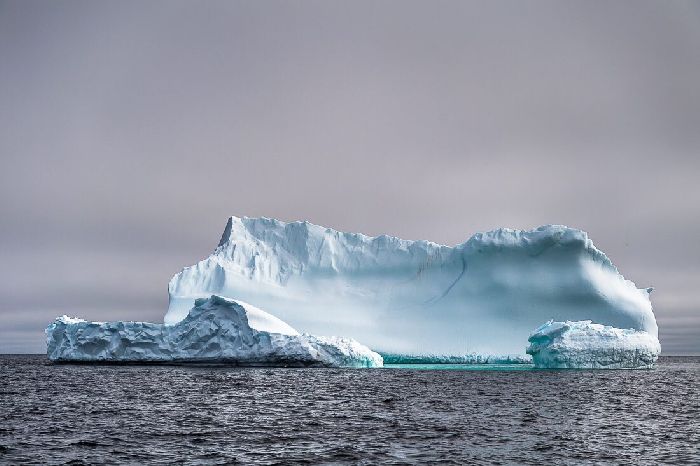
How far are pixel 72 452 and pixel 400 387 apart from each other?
1632 centimetres

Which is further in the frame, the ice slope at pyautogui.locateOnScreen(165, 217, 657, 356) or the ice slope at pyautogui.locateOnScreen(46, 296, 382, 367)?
the ice slope at pyautogui.locateOnScreen(165, 217, 657, 356)

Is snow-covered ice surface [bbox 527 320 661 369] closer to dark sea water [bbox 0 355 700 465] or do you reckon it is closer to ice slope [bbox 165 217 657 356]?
ice slope [bbox 165 217 657 356]

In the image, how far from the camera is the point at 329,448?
42.4 feet

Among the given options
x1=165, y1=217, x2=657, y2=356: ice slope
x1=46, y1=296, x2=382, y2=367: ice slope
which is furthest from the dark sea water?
x1=165, y1=217, x2=657, y2=356: ice slope

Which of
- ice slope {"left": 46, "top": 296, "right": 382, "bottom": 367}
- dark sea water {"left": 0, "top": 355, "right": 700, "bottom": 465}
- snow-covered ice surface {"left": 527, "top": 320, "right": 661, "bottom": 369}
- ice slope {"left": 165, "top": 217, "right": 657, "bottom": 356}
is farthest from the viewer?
ice slope {"left": 165, "top": 217, "right": 657, "bottom": 356}

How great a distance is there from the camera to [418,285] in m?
49.9

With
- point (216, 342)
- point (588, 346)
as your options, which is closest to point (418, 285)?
point (588, 346)

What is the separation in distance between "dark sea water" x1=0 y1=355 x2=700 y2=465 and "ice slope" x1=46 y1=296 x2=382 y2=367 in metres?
8.38

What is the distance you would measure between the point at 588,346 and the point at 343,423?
25174 millimetres

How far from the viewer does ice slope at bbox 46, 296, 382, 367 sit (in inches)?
1443

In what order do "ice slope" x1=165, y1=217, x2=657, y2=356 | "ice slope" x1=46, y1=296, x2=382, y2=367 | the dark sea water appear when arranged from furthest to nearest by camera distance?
1. "ice slope" x1=165, y1=217, x2=657, y2=356
2. "ice slope" x1=46, y1=296, x2=382, y2=367
3. the dark sea water

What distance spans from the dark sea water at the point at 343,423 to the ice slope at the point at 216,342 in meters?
8.38

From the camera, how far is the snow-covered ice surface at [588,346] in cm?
3775

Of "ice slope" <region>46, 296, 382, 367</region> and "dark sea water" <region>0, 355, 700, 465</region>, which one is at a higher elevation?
"ice slope" <region>46, 296, 382, 367</region>
